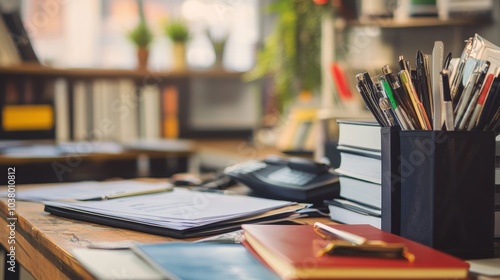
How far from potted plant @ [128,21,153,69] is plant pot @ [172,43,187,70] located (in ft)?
0.52

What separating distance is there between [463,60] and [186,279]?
0.44 metres

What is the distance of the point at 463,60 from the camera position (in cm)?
85

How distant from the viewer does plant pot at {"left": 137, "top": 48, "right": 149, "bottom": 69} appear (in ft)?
12.1

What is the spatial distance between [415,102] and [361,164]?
171mm

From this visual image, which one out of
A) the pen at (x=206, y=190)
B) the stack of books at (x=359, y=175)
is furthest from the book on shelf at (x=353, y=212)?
the pen at (x=206, y=190)

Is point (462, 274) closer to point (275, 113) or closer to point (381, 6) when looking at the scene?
point (381, 6)

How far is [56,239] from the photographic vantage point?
0.90m

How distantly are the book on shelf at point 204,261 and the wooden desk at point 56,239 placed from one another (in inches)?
2.9

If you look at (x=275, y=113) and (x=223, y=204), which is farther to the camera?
(x=275, y=113)

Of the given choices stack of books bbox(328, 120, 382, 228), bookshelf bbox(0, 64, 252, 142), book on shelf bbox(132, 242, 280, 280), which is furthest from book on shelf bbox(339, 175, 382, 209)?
bookshelf bbox(0, 64, 252, 142)

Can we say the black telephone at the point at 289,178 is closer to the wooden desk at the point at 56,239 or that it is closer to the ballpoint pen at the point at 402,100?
the wooden desk at the point at 56,239

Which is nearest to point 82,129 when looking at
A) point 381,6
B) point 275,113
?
point 275,113

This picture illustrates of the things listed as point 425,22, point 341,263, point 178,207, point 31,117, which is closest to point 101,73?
point 31,117

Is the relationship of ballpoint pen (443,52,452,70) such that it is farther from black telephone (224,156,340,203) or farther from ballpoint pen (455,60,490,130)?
black telephone (224,156,340,203)
